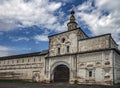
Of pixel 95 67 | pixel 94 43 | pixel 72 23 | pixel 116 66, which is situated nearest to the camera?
pixel 116 66

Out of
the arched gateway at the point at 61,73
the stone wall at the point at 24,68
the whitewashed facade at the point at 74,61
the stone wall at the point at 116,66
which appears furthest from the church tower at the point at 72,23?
the stone wall at the point at 116,66

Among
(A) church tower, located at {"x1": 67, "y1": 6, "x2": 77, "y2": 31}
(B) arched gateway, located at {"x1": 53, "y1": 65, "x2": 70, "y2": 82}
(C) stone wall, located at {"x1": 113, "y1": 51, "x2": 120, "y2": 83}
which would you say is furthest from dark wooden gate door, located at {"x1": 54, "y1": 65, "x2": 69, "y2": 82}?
(C) stone wall, located at {"x1": 113, "y1": 51, "x2": 120, "y2": 83}

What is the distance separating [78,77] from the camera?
2648cm

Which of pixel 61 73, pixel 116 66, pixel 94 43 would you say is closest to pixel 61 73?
pixel 61 73

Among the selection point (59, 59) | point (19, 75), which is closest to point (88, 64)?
point (59, 59)

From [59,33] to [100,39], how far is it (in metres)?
8.35

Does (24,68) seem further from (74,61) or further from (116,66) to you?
(116,66)

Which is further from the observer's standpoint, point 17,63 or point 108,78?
point 17,63

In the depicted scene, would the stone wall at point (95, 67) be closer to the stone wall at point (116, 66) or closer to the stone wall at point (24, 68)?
the stone wall at point (116, 66)

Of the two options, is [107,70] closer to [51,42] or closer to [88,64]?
[88,64]

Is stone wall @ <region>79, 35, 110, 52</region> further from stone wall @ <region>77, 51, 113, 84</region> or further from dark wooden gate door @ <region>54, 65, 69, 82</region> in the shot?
dark wooden gate door @ <region>54, 65, 69, 82</region>

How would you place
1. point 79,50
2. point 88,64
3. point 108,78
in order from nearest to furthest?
point 108,78
point 88,64
point 79,50

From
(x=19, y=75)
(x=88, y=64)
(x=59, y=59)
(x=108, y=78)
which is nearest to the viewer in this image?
(x=108, y=78)

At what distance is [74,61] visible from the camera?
90.1 ft
